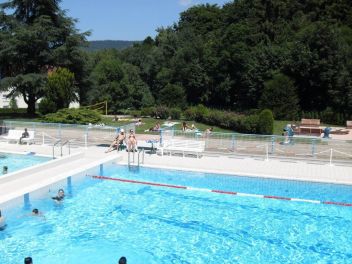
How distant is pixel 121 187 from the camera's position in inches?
631

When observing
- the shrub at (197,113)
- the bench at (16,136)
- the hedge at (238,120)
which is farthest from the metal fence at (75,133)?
the shrub at (197,113)

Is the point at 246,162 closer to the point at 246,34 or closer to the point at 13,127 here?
the point at 13,127

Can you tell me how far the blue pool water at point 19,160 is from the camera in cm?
1890

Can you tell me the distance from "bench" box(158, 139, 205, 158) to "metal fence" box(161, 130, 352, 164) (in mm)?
626

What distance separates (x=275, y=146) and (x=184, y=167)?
4773 millimetres

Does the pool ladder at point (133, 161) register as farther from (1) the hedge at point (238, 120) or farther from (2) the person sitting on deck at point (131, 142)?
(1) the hedge at point (238, 120)

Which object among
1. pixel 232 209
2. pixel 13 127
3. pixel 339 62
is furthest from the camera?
pixel 339 62

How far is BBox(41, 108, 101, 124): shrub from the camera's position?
28.0 m

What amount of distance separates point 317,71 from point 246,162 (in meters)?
26.6

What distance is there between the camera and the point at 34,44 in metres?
35.0

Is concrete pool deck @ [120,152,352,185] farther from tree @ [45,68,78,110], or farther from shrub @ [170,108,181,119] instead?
shrub @ [170,108,181,119]

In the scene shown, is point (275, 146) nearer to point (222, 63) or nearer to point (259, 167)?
point (259, 167)

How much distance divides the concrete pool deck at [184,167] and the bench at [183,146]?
15.3 inches

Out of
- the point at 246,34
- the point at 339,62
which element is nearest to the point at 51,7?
the point at 246,34
